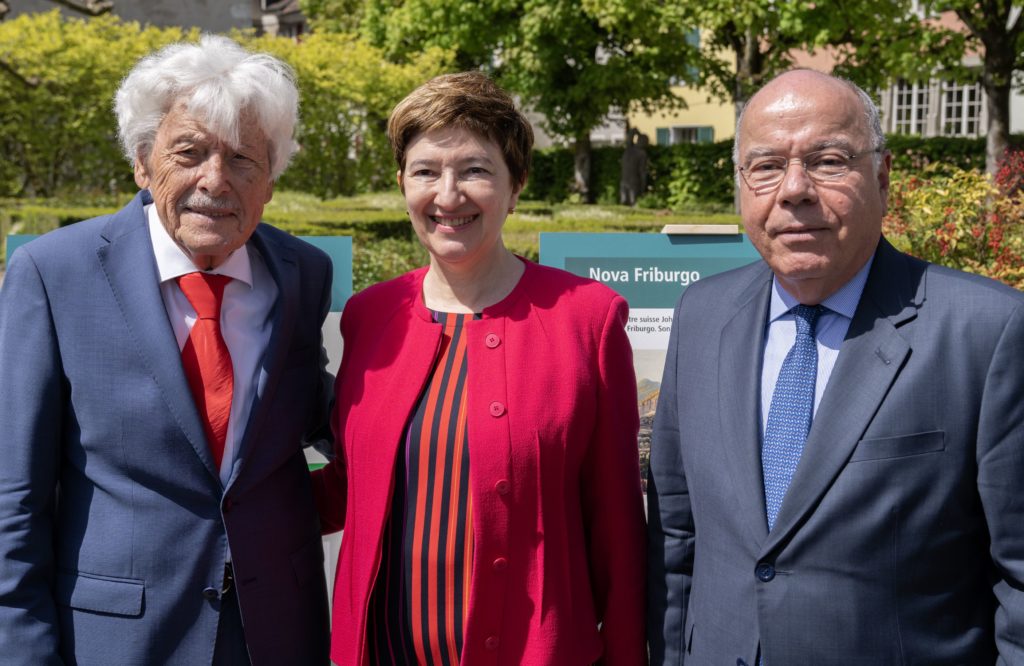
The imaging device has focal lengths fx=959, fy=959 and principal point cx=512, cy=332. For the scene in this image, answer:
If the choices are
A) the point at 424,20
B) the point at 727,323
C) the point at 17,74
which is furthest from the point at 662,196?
the point at 727,323

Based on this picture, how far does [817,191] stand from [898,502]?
75 centimetres

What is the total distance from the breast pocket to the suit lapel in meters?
1.55

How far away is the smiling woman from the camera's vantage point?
8.49 feet

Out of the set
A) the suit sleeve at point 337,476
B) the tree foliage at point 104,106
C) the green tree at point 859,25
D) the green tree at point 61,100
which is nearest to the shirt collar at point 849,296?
the suit sleeve at point 337,476

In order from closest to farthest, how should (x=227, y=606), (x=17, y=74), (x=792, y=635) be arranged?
(x=792, y=635) → (x=227, y=606) → (x=17, y=74)

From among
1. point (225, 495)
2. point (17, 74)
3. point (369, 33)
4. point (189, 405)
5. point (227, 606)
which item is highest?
point (369, 33)

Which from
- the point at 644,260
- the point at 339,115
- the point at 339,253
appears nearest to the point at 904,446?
the point at 644,260

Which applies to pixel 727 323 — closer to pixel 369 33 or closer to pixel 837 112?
pixel 837 112

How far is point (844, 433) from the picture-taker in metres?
2.20

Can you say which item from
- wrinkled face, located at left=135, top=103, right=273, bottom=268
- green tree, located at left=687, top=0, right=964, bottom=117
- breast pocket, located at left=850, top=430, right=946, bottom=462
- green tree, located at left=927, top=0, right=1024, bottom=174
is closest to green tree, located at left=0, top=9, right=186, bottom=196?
green tree, located at left=687, top=0, right=964, bottom=117

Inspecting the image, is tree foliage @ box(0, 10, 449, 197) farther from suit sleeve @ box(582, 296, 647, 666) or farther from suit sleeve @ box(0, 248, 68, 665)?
suit sleeve @ box(582, 296, 647, 666)

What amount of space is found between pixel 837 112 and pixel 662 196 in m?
25.9

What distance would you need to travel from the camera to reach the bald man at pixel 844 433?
214 cm

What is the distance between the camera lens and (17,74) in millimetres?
14648
